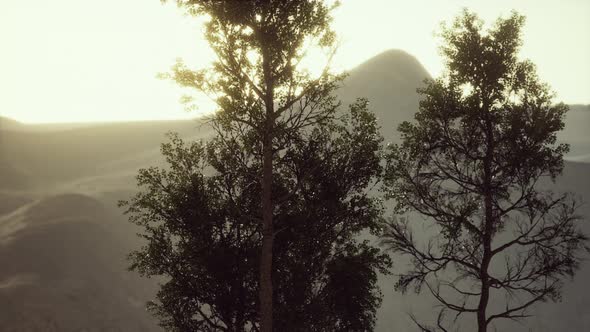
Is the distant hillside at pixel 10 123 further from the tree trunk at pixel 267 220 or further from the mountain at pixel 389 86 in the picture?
the tree trunk at pixel 267 220

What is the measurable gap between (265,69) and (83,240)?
5594 cm

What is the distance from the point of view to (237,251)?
1617 cm

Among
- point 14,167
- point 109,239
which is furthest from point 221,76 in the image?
point 14,167

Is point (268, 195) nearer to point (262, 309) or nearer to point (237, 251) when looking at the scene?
point (262, 309)

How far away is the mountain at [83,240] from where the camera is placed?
48.7 m

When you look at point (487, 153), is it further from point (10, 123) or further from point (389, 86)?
point (10, 123)

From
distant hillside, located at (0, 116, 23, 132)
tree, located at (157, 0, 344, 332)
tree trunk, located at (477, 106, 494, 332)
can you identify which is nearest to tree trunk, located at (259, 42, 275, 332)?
tree, located at (157, 0, 344, 332)

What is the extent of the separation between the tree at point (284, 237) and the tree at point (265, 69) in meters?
2.25

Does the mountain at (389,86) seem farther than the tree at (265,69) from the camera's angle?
Yes

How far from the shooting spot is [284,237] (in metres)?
15.7

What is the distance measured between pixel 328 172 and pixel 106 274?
49.1m

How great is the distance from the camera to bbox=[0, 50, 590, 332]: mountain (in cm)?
4866

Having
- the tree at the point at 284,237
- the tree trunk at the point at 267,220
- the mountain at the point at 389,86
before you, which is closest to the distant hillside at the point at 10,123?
the mountain at the point at 389,86

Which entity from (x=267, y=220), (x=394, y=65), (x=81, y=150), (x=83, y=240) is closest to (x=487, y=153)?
(x=267, y=220)
